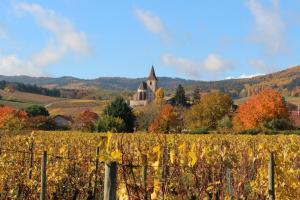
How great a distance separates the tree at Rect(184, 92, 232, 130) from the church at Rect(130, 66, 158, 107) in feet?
240

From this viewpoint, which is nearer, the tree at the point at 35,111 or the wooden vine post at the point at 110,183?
the wooden vine post at the point at 110,183

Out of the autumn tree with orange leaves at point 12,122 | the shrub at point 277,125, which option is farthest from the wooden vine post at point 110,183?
the shrub at point 277,125

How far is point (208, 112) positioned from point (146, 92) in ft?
270

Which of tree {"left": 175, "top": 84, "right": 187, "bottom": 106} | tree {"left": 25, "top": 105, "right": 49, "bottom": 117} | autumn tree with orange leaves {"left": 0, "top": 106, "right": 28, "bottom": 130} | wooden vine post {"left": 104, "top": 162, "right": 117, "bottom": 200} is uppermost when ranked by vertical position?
tree {"left": 175, "top": 84, "right": 187, "bottom": 106}

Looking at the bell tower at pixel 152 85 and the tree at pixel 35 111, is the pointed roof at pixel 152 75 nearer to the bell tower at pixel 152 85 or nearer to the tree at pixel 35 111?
the bell tower at pixel 152 85

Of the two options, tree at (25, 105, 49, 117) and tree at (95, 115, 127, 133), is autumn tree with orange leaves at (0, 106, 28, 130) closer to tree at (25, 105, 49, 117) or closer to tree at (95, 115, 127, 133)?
tree at (25, 105, 49, 117)

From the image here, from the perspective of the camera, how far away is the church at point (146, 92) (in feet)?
476

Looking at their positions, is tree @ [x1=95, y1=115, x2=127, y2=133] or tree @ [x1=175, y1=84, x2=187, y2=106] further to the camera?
tree @ [x1=175, y1=84, x2=187, y2=106]

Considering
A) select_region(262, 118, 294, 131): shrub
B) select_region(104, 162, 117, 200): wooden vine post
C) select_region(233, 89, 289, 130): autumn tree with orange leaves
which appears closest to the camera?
select_region(104, 162, 117, 200): wooden vine post

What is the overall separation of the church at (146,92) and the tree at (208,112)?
73.2 meters

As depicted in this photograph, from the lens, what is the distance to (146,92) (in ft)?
489

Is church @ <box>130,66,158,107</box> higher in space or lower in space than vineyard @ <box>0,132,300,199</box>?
→ higher

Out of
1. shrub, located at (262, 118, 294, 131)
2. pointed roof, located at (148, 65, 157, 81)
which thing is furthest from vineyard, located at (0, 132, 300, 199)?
pointed roof, located at (148, 65, 157, 81)

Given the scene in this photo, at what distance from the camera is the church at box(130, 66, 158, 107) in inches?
5709
